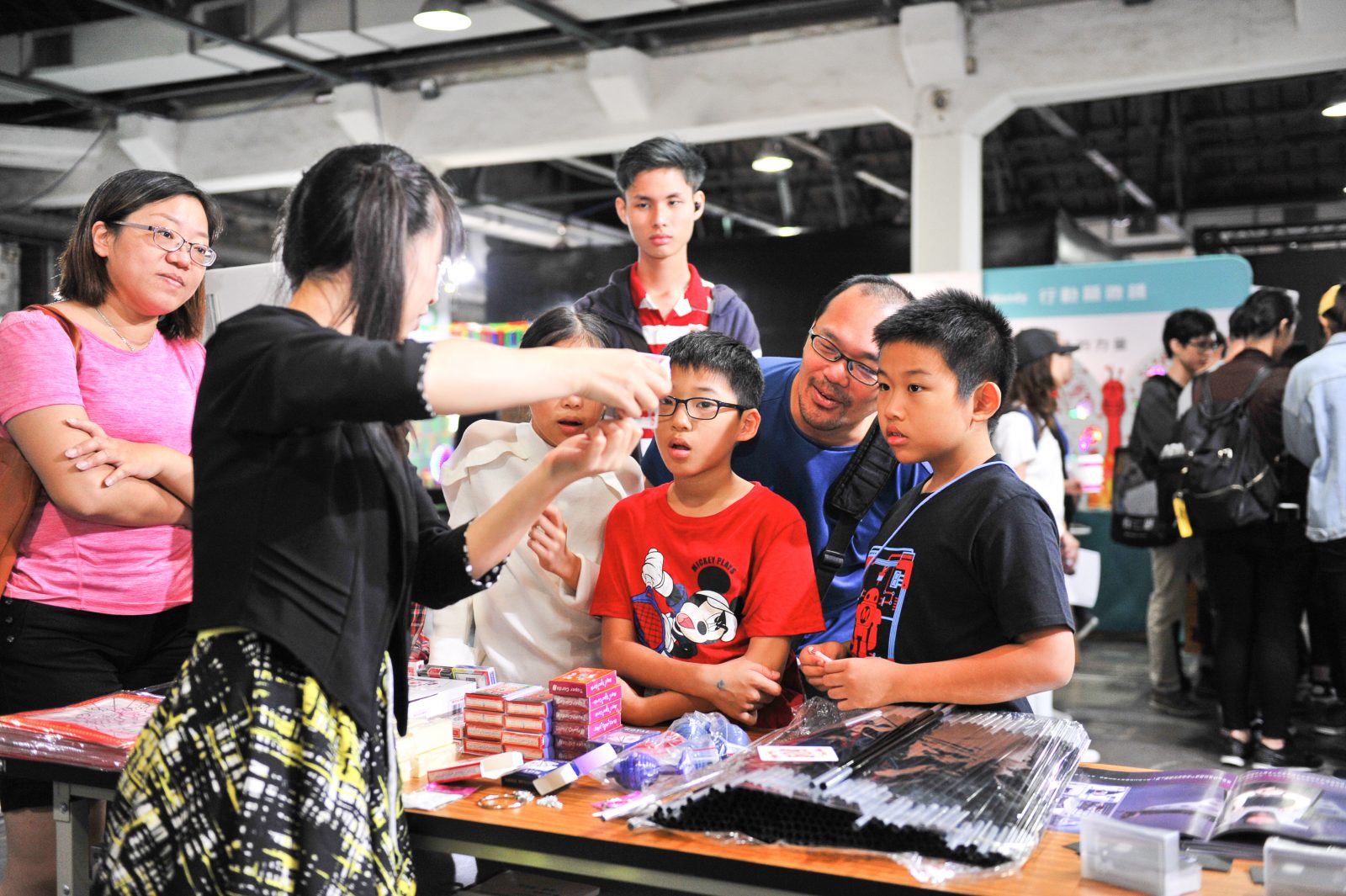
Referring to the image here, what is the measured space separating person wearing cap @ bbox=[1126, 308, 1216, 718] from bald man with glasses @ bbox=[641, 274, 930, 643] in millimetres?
3655

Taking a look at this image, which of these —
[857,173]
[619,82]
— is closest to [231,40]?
[619,82]

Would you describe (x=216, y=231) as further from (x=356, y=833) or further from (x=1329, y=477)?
(x=1329, y=477)

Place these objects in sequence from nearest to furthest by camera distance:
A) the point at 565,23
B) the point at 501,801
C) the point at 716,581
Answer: the point at 501,801
the point at 716,581
the point at 565,23

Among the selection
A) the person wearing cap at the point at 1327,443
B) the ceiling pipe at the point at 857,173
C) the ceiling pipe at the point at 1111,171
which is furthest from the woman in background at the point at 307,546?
the ceiling pipe at the point at 857,173

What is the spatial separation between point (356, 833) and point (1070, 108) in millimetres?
10957

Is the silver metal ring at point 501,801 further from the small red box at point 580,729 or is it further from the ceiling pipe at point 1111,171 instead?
the ceiling pipe at point 1111,171

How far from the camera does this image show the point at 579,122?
26.2 ft

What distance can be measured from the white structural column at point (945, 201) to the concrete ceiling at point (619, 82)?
0.40 feet

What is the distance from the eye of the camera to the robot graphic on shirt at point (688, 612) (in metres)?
1.99

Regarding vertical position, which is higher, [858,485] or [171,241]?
[171,241]

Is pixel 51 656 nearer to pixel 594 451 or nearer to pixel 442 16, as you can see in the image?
pixel 594 451

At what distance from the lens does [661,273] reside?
3271mm

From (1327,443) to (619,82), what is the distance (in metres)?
5.04

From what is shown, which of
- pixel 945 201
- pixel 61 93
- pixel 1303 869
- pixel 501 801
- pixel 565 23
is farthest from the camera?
pixel 61 93
